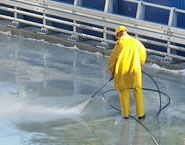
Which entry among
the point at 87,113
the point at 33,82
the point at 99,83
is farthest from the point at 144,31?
the point at 87,113

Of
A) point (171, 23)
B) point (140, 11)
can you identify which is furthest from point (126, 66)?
point (140, 11)

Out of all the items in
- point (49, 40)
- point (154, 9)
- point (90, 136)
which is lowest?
point (90, 136)

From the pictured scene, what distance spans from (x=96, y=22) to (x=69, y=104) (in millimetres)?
4937

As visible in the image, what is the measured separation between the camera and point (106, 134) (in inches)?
346

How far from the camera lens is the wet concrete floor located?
865 centimetres

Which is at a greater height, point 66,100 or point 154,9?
point 154,9

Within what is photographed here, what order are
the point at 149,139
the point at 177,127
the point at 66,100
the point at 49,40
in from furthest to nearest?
the point at 49,40
the point at 66,100
the point at 177,127
the point at 149,139

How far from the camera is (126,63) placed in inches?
368

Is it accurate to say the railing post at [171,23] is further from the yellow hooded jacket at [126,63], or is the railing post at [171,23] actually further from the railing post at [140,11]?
the yellow hooded jacket at [126,63]

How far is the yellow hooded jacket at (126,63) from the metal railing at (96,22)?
3958 millimetres

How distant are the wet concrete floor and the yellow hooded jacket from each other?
2.40 ft

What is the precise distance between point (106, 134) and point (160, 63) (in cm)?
528

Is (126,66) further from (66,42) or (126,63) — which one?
(66,42)

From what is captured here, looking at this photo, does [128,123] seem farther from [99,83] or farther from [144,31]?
[144,31]
